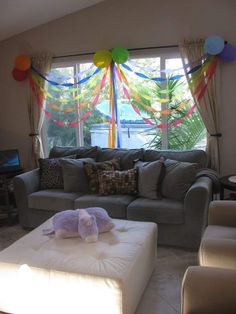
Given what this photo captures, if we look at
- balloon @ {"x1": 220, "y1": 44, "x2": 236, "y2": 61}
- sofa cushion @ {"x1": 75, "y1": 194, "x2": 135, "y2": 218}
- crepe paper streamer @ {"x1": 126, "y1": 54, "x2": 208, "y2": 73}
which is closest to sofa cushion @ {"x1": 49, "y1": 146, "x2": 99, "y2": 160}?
sofa cushion @ {"x1": 75, "y1": 194, "x2": 135, "y2": 218}

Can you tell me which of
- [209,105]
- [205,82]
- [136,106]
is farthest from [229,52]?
[136,106]

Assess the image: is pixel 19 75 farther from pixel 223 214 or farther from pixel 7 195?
pixel 223 214

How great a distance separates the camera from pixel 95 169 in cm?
360

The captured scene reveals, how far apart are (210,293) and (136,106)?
2884 millimetres

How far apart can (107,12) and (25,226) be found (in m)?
2.73

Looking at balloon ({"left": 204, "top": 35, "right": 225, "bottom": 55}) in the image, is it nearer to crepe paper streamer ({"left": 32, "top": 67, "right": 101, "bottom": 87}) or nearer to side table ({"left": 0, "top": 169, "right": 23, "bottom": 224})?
crepe paper streamer ({"left": 32, "top": 67, "right": 101, "bottom": 87})

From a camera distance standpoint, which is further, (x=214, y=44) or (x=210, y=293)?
(x=214, y=44)

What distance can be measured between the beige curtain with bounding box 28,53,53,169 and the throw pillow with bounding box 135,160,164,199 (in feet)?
6.25

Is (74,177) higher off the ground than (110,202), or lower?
higher

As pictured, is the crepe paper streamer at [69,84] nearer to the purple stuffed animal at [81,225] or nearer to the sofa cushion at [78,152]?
the sofa cushion at [78,152]

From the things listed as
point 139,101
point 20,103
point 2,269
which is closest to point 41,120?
point 20,103

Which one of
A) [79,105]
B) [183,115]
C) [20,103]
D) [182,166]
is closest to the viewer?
[182,166]

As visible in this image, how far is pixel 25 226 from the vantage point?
3.71m

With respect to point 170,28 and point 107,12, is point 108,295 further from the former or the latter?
point 107,12
